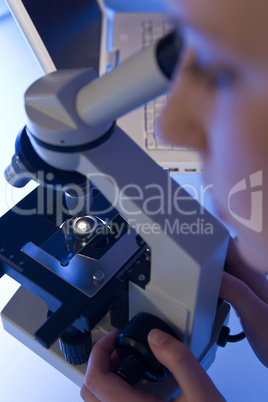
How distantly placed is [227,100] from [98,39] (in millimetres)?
1000

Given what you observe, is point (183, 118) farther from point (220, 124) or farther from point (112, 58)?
point (112, 58)

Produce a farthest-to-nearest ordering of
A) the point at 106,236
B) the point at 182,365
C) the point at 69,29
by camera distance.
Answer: the point at 69,29
the point at 106,236
the point at 182,365

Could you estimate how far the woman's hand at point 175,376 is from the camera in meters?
0.69

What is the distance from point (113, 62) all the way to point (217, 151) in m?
0.86

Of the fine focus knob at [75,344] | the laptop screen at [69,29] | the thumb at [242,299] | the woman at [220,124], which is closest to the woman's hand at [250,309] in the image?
the thumb at [242,299]

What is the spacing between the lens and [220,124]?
0.52 meters

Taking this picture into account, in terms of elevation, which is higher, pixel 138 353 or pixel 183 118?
pixel 183 118

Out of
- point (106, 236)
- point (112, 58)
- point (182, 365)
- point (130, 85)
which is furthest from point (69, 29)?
point (182, 365)

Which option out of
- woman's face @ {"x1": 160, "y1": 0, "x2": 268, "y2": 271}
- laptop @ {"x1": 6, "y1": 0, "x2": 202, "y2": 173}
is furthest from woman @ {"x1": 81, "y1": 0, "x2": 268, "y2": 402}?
laptop @ {"x1": 6, "y1": 0, "x2": 202, "y2": 173}

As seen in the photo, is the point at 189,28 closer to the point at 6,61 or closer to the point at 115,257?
the point at 115,257

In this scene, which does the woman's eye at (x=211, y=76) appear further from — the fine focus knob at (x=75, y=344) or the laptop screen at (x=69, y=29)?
the laptop screen at (x=69, y=29)

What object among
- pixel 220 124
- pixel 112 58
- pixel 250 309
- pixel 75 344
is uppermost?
pixel 220 124

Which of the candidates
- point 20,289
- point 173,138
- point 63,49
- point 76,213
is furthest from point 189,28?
point 63,49

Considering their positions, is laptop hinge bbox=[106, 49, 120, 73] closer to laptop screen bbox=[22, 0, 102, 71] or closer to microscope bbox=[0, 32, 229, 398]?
laptop screen bbox=[22, 0, 102, 71]
